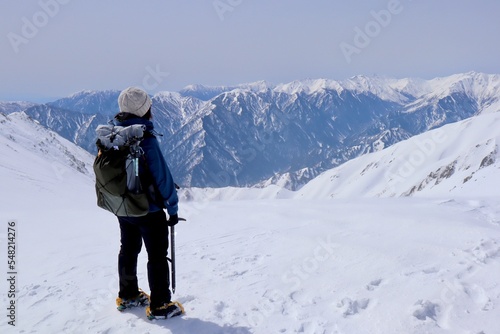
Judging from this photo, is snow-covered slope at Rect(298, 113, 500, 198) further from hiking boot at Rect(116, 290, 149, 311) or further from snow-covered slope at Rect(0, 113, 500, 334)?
hiking boot at Rect(116, 290, 149, 311)

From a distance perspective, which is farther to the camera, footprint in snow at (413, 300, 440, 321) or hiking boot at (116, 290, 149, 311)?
hiking boot at (116, 290, 149, 311)

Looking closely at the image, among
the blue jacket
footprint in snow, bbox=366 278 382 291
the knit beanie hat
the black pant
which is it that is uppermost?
the knit beanie hat

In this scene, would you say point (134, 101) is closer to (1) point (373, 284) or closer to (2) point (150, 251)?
(2) point (150, 251)

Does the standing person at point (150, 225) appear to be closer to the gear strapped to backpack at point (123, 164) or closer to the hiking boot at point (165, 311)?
the hiking boot at point (165, 311)

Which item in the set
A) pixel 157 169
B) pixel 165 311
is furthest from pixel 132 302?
pixel 157 169

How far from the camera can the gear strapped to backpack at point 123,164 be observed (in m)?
4.48

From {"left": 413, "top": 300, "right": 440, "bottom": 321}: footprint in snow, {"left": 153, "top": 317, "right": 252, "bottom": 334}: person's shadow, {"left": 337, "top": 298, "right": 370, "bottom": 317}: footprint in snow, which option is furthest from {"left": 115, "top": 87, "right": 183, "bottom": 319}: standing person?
{"left": 413, "top": 300, "right": 440, "bottom": 321}: footprint in snow

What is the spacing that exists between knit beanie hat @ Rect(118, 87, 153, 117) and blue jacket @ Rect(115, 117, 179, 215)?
0.12 metres

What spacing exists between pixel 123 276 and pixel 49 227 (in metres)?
8.58

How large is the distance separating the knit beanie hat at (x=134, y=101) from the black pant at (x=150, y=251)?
4.65 ft

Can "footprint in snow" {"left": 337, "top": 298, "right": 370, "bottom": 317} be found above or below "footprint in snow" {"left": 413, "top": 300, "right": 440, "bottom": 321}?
above

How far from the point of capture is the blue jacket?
4637mm

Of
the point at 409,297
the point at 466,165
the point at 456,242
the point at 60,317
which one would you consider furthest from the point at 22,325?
the point at 466,165

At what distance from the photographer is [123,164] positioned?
4492 millimetres
